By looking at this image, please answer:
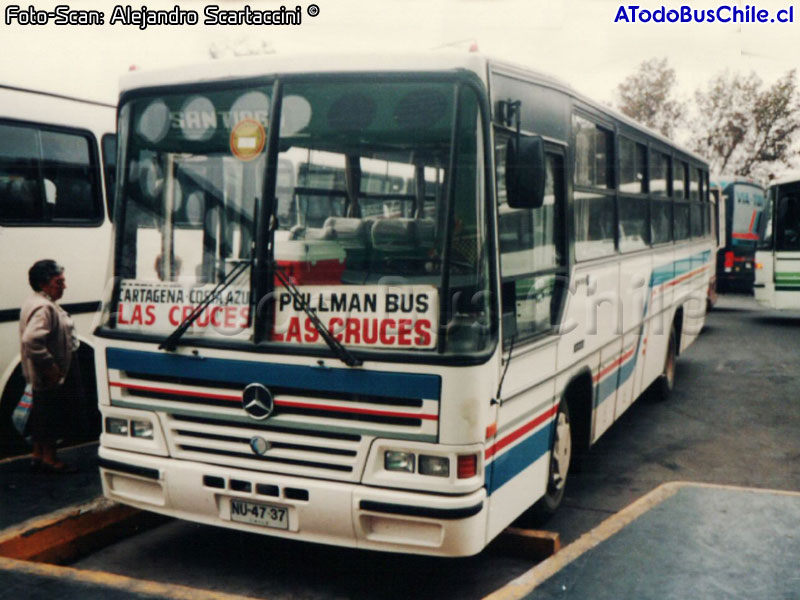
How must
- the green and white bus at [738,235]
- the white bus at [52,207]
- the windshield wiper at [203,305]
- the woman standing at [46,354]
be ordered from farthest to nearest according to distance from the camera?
the green and white bus at [738,235], the white bus at [52,207], the woman standing at [46,354], the windshield wiper at [203,305]

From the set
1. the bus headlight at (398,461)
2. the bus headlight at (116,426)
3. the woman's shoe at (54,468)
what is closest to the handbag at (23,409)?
the woman's shoe at (54,468)

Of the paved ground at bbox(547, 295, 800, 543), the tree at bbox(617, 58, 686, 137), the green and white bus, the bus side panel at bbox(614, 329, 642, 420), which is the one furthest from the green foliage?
the bus side panel at bbox(614, 329, 642, 420)

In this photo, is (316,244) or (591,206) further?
(591,206)

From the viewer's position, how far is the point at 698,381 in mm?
11125

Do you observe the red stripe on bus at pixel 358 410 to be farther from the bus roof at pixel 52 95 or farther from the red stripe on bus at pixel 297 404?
the bus roof at pixel 52 95

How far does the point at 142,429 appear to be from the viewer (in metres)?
4.70

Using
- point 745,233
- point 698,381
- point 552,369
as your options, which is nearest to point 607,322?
point 552,369

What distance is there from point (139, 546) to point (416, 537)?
80.5 inches

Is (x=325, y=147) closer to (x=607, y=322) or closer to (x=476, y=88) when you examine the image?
(x=476, y=88)

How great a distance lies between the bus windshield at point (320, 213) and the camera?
4090mm

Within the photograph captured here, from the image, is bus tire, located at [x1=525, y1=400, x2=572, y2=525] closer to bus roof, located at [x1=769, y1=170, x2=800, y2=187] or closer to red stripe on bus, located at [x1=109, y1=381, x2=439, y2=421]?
red stripe on bus, located at [x1=109, y1=381, x2=439, y2=421]

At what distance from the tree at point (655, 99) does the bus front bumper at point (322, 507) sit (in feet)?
108

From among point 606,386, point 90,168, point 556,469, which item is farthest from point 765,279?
point 90,168

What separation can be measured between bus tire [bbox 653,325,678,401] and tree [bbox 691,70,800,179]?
24.3 m
